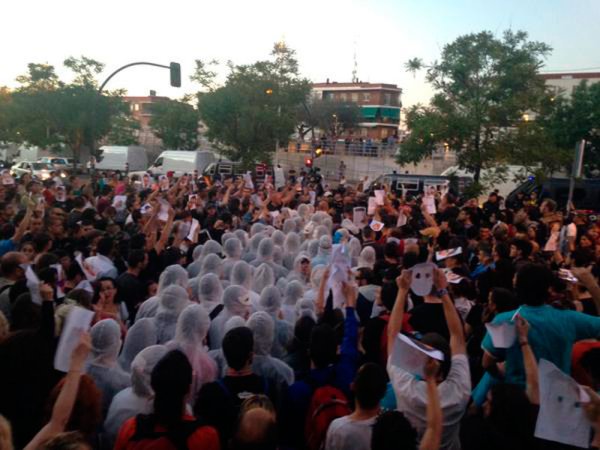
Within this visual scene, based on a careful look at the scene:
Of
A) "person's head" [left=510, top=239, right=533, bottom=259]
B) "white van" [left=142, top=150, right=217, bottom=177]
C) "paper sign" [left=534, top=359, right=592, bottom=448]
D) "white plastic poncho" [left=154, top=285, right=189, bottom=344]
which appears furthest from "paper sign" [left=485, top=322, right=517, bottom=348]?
"white van" [left=142, top=150, right=217, bottom=177]

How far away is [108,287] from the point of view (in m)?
5.23

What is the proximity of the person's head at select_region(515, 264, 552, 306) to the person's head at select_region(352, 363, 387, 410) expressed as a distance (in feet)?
4.29

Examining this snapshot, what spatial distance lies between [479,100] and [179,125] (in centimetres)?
3609

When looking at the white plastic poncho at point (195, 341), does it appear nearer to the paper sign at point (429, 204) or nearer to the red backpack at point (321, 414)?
the red backpack at point (321, 414)

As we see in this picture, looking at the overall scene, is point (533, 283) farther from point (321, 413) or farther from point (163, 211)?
point (163, 211)

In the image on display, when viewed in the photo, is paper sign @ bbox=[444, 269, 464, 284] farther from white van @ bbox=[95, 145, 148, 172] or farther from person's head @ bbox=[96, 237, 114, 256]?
white van @ bbox=[95, 145, 148, 172]

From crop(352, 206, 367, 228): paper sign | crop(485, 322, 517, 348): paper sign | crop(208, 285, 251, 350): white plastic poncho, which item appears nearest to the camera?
crop(485, 322, 517, 348): paper sign

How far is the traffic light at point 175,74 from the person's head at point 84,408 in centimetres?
2414

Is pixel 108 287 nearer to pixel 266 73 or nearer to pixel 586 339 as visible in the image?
pixel 586 339

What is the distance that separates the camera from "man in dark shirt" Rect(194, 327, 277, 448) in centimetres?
348

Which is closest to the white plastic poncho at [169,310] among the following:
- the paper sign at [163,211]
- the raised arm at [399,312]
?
the raised arm at [399,312]

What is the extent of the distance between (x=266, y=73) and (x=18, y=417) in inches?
1394

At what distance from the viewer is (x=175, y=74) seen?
25.8 metres

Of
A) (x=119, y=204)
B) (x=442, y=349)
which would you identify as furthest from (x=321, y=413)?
(x=119, y=204)
